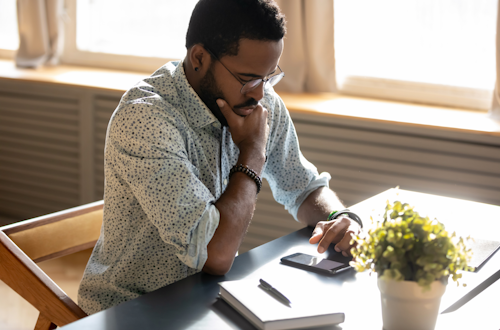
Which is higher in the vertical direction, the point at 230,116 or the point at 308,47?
the point at 308,47

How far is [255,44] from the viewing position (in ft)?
4.04

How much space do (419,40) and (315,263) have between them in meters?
1.83

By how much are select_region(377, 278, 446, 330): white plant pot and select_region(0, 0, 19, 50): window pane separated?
354 cm

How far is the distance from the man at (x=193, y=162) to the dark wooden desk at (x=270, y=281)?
59mm

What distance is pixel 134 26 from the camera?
129 inches

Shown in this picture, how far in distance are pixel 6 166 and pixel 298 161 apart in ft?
7.62

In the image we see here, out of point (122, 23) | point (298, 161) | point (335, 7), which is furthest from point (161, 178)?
point (122, 23)

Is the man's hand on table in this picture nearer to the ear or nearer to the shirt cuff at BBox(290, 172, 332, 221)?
the shirt cuff at BBox(290, 172, 332, 221)

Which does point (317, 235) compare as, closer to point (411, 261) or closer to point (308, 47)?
point (411, 261)

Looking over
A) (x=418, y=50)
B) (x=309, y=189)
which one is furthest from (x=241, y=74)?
(x=418, y=50)

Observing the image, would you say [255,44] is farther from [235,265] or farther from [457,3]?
[457,3]

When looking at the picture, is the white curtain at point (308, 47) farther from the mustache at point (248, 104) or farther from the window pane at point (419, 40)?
the mustache at point (248, 104)

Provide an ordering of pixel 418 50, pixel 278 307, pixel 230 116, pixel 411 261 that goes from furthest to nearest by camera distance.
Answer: pixel 418 50, pixel 230 116, pixel 278 307, pixel 411 261

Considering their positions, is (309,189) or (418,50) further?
(418,50)
